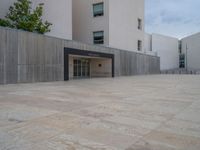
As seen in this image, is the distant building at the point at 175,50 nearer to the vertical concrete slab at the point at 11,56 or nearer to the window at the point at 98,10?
the window at the point at 98,10

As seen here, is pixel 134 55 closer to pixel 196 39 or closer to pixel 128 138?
pixel 128 138

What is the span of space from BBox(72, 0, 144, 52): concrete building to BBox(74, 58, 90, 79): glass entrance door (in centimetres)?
380

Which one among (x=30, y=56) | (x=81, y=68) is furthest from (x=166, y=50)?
(x=30, y=56)

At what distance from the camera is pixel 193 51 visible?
221 ft

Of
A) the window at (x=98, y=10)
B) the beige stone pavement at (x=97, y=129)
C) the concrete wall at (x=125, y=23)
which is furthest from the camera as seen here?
the concrete wall at (x=125, y=23)

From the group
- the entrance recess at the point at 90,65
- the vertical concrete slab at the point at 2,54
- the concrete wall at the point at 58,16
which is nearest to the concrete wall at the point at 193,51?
the entrance recess at the point at 90,65

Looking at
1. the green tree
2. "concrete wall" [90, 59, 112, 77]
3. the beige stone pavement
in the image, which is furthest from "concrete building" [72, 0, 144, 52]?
the beige stone pavement

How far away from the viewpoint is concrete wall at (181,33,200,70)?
66.1 m

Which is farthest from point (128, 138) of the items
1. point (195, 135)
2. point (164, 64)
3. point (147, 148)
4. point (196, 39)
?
point (196, 39)

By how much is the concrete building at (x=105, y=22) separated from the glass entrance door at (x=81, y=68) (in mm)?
3802

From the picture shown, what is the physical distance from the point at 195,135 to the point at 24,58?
45.9ft

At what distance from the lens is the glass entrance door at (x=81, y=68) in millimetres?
26359

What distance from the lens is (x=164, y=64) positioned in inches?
2442

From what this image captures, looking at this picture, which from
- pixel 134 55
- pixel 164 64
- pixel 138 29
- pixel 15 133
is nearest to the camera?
pixel 15 133
